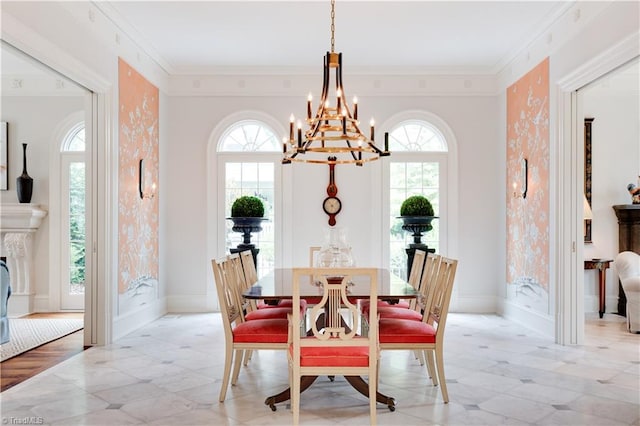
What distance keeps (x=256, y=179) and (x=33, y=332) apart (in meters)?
3.10

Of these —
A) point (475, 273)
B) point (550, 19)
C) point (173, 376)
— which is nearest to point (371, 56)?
point (550, 19)

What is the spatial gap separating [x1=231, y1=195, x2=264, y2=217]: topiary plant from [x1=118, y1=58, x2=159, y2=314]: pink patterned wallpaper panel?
1.00m

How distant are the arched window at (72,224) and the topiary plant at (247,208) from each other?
214cm

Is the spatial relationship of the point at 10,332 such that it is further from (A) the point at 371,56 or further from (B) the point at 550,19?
(B) the point at 550,19

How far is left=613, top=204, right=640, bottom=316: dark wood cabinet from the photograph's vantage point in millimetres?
6617

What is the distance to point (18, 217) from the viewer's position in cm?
673

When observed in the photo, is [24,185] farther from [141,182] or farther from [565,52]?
[565,52]

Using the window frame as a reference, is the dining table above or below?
below

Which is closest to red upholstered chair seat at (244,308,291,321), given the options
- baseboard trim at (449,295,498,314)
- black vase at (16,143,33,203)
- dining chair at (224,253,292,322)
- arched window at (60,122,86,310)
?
dining chair at (224,253,292,322)

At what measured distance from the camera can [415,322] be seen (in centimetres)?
363

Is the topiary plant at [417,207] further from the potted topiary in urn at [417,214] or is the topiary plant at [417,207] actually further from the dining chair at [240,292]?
the dining chair at [240,292]

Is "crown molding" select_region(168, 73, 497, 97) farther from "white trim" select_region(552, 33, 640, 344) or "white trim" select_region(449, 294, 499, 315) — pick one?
"white trim" select_region(449, 294, 499, 315)

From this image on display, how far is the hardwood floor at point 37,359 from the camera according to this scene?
4.00 m

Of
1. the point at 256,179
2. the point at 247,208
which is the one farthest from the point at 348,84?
the point at 247,208
